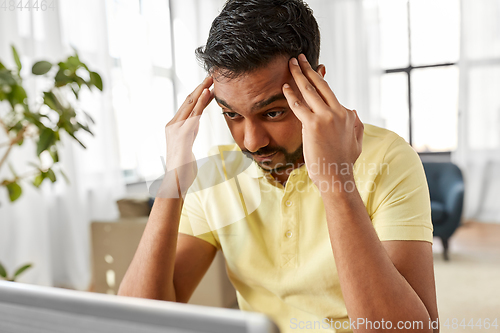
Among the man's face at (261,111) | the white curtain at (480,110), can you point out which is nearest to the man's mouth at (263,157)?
the man's face at (261,111)

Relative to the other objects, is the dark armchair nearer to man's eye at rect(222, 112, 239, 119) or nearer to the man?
the man

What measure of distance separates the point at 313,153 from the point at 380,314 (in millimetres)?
259

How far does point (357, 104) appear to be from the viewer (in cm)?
415

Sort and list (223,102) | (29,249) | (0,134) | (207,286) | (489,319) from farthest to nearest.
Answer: (29,249), (0,134), (207,286), (489,319), (223,102)

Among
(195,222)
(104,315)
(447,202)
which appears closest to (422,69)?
(447,202)

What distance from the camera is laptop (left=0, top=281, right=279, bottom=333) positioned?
6.5 inches

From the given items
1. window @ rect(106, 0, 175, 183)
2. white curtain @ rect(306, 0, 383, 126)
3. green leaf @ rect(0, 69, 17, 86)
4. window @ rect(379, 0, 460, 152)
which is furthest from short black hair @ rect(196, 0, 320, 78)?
window @ rect(379, 0, 460, 152)

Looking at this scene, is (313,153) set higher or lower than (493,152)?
higher

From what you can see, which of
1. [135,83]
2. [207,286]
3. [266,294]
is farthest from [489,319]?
[135,83]

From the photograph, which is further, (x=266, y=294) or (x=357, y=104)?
(x=357, y=104)

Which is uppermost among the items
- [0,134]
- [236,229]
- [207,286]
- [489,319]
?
[0,134]

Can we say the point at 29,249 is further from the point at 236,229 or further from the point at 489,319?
the point at 489,319

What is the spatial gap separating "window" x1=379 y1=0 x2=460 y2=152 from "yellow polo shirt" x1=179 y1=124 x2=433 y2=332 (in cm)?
371

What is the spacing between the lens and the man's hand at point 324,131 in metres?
0.62
